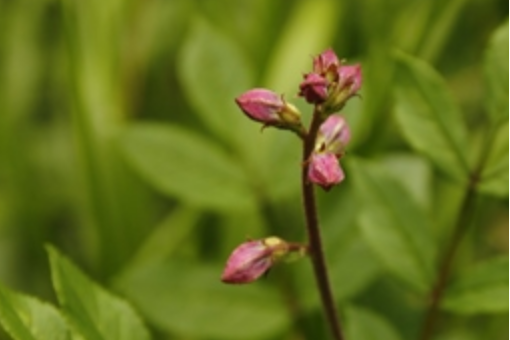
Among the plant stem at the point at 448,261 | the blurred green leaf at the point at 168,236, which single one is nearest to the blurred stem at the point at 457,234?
the plant stem at the point at 448,261

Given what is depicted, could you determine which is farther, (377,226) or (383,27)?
(383,27)

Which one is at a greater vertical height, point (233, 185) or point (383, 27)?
point (383, 27)

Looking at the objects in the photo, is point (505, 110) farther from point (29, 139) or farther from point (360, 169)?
point (29, 139)

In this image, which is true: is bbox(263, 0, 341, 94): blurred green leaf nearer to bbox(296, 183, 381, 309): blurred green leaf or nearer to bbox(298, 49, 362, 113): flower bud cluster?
bbox(296, 183, 381, 309): blurred green leaf

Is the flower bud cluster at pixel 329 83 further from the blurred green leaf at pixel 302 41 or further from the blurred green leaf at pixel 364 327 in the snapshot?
the blurred green leaf at pixel 302 41

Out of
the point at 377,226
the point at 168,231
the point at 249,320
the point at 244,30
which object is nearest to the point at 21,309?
the point at 377,226

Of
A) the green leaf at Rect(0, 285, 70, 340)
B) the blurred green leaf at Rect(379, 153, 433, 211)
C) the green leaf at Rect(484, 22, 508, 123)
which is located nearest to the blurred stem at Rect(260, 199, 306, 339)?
the blurred green leaf at Rect(379, 153, 433, 211)

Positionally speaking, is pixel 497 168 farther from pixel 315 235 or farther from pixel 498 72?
pixel 315 235
